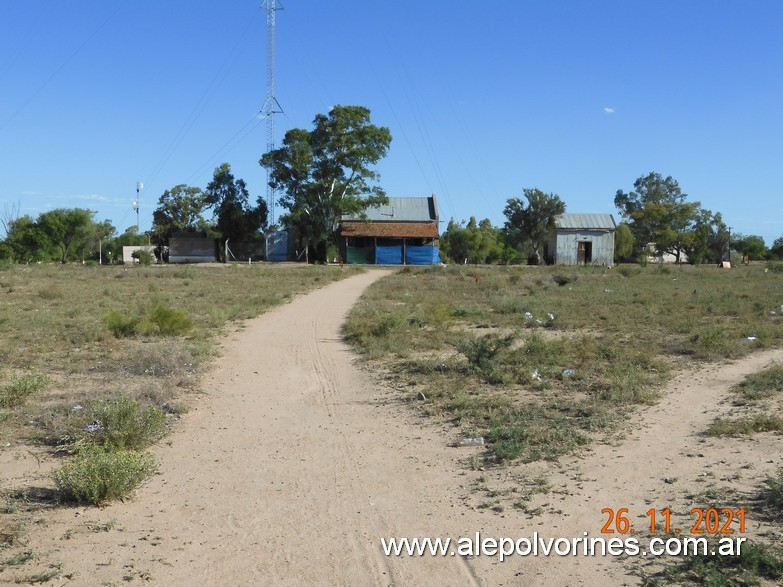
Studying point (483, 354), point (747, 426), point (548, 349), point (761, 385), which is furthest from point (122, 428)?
point (761, 385)

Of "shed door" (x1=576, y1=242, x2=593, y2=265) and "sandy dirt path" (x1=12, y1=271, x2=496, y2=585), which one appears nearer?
"sandy dirt path" (x1=12, y1=271, x2=496, y2=585)

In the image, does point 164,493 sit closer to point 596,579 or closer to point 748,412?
point 596,579

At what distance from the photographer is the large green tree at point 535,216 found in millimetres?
63875

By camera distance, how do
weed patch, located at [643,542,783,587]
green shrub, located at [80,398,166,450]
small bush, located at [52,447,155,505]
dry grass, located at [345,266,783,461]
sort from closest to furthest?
weed patch, located at [643,542,783,587], small bush, located at [52,447,155,505], green shrub, located at [80,398,166,450], dry grass, located at [345,266,783,461]

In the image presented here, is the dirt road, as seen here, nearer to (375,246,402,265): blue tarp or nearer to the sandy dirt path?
the sandy dirt path

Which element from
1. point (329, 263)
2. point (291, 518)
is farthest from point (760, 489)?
point (329, 263)

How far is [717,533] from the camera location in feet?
17.8

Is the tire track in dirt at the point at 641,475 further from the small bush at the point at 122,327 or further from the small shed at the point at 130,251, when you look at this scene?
the small shed at the point at 130,251

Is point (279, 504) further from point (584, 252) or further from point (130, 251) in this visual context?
point (130, 251)

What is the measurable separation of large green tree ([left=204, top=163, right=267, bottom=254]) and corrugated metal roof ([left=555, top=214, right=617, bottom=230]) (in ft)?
85.8

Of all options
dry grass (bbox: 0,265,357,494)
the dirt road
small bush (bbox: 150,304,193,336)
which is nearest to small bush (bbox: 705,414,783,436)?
the dirt road

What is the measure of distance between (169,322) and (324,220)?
42.8 m

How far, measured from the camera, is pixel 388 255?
59.4 meters

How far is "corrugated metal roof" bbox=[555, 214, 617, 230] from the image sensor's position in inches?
2491
